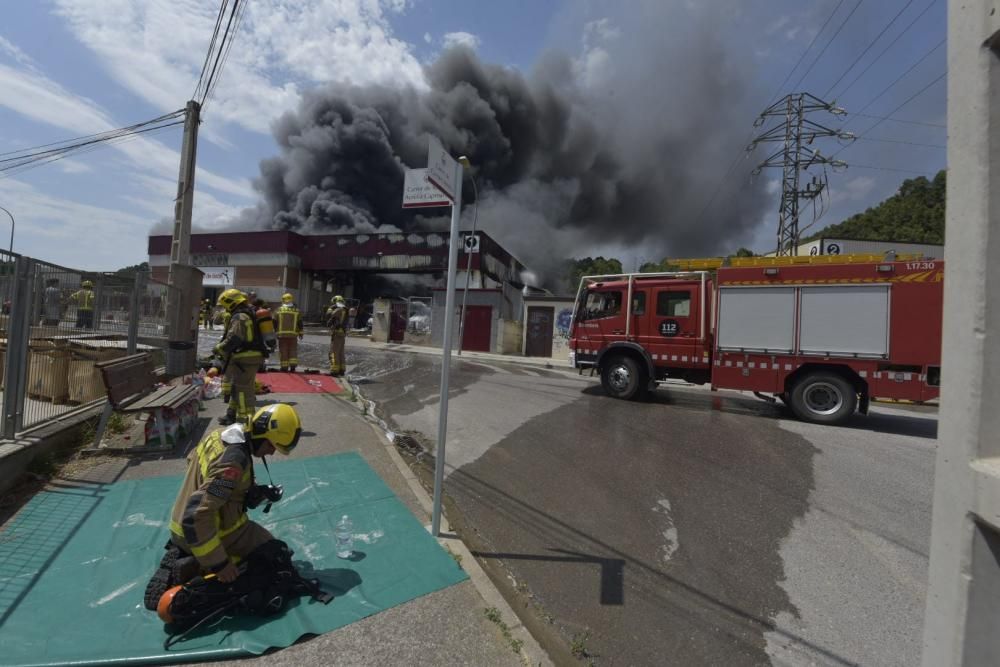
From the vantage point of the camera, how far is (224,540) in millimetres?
2494

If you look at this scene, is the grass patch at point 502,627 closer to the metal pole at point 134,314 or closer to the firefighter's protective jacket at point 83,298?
the firefighter's protective jacket at point 83,298

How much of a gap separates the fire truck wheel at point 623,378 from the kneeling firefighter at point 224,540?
7314 mm

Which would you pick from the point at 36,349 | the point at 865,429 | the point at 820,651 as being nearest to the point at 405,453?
the point at 36,349

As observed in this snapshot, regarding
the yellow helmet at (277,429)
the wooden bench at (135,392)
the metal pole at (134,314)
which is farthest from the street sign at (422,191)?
the metal pole at (134,314)

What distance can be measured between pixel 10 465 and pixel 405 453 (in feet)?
10.9

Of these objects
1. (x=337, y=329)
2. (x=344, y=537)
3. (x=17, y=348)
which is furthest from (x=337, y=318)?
(x=344, y=537)

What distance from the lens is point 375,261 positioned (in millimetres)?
34594

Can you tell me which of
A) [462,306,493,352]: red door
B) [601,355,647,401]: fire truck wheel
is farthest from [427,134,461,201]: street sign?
[462,306,493,352]: red door

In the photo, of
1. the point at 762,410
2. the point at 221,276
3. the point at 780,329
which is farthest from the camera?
the point at 221,276

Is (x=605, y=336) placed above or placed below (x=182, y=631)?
above

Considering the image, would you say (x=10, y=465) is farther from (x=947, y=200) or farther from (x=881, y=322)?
(x=881, y=322)

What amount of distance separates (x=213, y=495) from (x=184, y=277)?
8664 mm

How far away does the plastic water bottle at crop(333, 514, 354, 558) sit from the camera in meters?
3.14

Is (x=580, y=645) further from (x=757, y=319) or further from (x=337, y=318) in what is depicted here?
(x=337, y=318)
